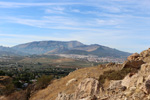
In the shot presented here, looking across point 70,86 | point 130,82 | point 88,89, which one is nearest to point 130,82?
point 130,82

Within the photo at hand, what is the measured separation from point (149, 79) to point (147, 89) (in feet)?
2.52

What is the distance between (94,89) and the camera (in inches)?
517

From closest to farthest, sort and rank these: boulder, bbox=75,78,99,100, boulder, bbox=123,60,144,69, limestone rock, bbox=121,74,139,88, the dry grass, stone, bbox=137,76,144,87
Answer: stone, bbox=137,76,144,87 → limestone rock, bbox=121,74,139,88 → boulder, bbox=75,78,99,100 → boulder, bbox=123,60,144,69 → the dry grass

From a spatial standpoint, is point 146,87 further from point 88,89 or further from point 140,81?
point 88,89

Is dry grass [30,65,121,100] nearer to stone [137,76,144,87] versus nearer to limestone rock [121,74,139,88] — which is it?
limestone rock [121,74,139,88]

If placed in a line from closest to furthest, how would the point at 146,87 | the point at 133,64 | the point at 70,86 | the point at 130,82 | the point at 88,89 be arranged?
the point at 146,87 → the point at 130,82 → the point at 88,89 → the point at 133,64 → the point at 70,86

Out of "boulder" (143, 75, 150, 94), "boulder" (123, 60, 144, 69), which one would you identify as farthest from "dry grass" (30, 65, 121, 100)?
"boulder" (143, 75, 150, 94)

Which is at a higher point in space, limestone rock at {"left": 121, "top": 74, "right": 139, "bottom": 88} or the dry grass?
limestone rock at {"left": 121, "top": 74, "right": 139, "bottom": 88}

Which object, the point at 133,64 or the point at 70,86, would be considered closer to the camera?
the point at 133,64

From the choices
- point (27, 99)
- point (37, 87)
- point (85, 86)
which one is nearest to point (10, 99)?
point (27, 99)

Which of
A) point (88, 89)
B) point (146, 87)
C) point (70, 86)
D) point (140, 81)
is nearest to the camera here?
point (146, 87)

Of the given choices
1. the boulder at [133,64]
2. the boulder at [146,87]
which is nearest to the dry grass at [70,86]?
the boulder at [133,64]

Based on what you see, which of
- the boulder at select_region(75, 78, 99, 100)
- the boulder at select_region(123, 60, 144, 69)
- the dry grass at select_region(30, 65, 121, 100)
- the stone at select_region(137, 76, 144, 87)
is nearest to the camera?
the stone at select_region(137, 76, 144, 87)

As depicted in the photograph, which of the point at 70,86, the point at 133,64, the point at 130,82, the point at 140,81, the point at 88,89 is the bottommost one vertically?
the point at 70,86
